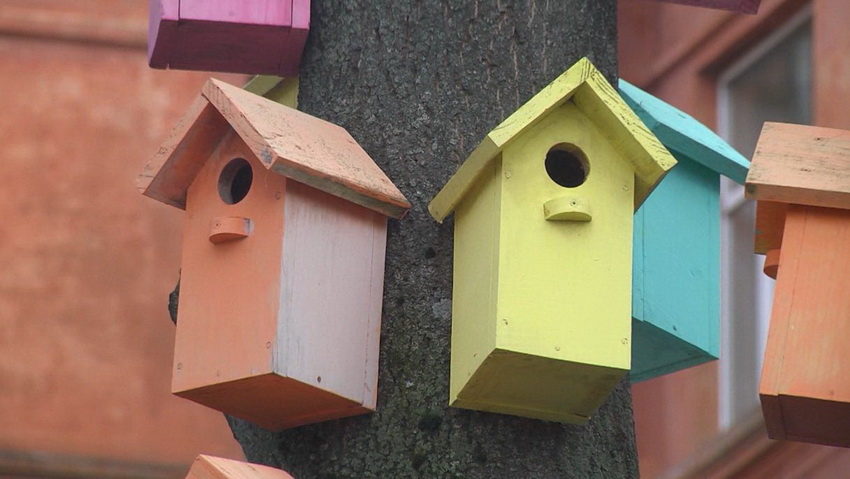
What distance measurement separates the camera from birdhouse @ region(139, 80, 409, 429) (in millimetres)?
2814

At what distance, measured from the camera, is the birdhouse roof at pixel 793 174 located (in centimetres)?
280

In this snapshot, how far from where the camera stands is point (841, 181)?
2.80m

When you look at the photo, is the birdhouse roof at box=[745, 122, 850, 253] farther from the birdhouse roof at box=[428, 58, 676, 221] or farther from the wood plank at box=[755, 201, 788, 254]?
the birdhouse roof at box=[428, 58, 676, 221]

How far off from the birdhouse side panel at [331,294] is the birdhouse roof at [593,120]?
14 centimetres

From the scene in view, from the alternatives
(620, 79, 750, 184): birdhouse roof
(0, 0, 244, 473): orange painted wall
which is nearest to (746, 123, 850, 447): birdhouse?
(620, 79, 750, 184): birdhouse roof

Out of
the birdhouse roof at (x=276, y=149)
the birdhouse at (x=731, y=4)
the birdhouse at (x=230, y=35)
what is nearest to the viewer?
the birdhouse roof at (x=276, y=149)

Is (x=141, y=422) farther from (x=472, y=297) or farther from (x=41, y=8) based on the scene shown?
(x=472, y=297)

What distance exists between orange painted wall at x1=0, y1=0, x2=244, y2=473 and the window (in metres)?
2.18

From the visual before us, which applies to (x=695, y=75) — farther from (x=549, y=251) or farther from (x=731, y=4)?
(x=549, y=251)

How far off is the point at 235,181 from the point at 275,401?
436 millimetres

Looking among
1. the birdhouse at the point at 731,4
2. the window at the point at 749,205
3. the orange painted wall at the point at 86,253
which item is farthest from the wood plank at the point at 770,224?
the orange painted wall at the point at 86,253

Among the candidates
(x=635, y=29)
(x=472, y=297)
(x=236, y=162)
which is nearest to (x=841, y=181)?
(x=472, y=297)

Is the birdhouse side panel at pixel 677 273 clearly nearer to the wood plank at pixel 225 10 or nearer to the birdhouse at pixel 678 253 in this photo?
the birdhouse at pixel 678 253

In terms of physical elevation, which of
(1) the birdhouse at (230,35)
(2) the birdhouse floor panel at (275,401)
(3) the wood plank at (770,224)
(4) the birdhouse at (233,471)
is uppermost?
(1) the birdhouse at (230,35)
